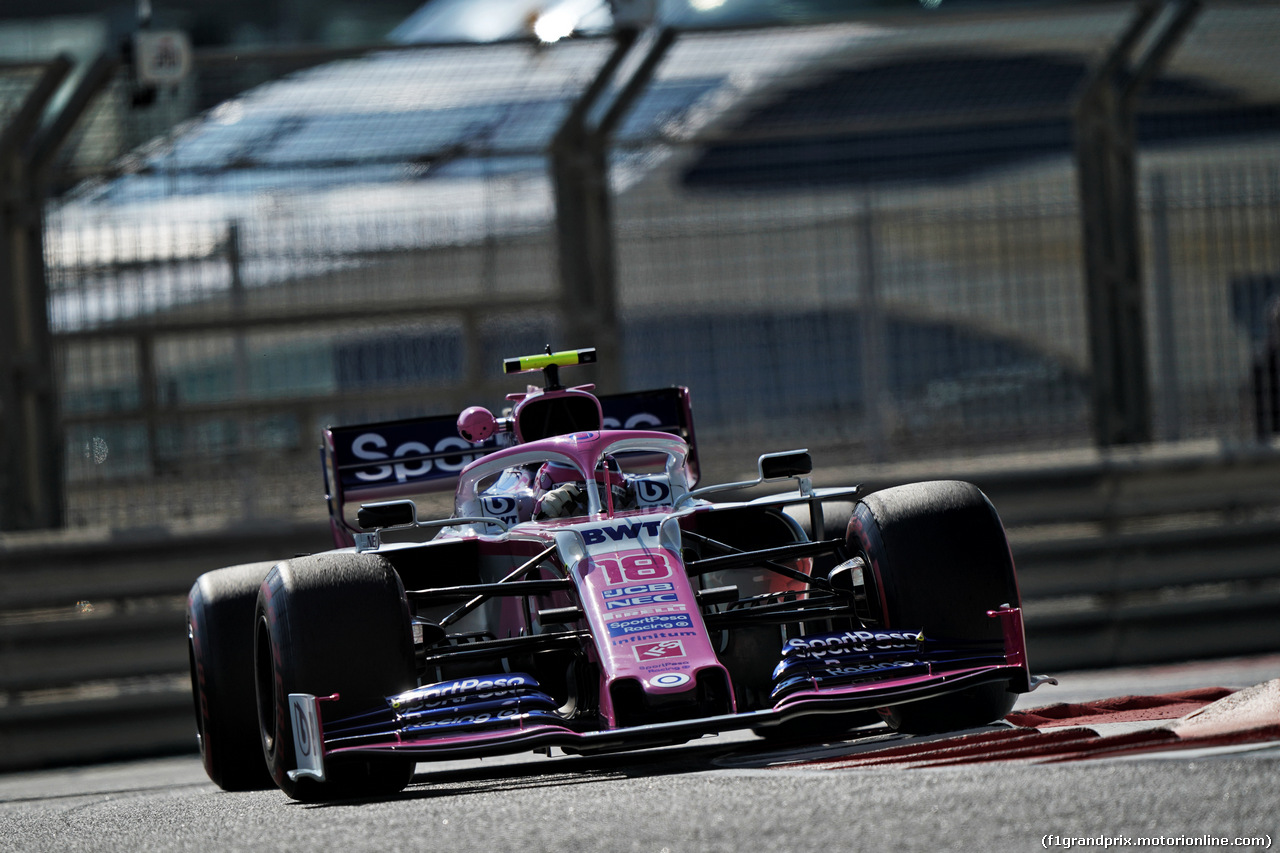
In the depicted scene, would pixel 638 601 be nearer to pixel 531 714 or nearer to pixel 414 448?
pixel 531 714

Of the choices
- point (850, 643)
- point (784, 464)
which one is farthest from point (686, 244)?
point (850, 643)

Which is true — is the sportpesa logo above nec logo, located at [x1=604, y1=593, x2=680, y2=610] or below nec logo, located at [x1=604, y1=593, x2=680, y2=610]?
below

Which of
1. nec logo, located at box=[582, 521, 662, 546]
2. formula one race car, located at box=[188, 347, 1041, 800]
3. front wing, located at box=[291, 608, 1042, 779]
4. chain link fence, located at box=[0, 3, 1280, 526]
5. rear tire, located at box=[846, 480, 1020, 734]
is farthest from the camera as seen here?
chain link fence, located at box=[0, 3, 1280, 526]

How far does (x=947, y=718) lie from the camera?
19.0 ft

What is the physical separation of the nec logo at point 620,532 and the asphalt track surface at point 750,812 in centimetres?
68

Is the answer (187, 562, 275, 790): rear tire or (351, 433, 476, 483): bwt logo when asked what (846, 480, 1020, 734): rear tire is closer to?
(187, 562, 275, 790): rear tire

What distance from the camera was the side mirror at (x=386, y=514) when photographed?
567 cm

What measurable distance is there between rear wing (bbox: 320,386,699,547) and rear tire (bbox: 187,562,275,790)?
4.04ft

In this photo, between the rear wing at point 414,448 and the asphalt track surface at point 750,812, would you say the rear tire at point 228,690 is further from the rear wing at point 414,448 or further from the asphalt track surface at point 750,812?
the rear wing at point 414,448

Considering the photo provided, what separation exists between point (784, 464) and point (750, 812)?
223 centimetres

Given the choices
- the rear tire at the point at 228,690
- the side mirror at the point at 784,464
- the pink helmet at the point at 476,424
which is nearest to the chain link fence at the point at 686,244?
the pink helmet at the point at 476,424

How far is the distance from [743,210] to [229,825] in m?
5.11

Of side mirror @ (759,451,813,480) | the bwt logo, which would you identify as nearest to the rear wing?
the bwt logo

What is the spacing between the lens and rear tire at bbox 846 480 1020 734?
5.48m
